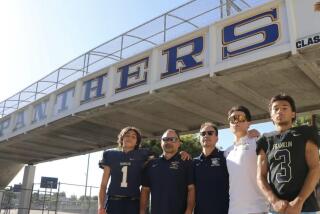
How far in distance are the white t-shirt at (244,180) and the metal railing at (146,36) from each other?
5.06 m

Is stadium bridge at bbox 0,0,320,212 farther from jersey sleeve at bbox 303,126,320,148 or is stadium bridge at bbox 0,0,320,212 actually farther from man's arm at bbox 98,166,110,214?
man's arm at bbox 98,166,110,214

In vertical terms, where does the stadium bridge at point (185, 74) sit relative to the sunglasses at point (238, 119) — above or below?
above

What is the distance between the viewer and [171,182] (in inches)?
183

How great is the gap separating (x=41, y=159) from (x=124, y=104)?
13.3 meters

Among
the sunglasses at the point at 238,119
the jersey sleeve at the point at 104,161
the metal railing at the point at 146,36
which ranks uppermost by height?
the metal railing at the point at 146,36

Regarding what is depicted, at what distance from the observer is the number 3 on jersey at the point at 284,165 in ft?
11.1

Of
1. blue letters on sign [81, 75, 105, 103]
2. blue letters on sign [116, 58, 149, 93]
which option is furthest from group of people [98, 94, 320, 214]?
blue letters on sign [81, 75, 105, 103]

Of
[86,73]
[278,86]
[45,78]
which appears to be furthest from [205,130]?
[45,78]

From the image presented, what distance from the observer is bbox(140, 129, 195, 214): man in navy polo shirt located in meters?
4.57

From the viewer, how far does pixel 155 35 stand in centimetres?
1060

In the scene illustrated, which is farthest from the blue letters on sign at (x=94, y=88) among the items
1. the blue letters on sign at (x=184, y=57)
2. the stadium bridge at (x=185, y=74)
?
the blue letters on sign at (x=184, y=57)

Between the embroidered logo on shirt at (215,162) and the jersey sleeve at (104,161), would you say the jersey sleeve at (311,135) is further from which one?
the jersey sleeve at (104,161)

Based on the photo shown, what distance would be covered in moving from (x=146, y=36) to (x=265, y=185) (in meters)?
8.07

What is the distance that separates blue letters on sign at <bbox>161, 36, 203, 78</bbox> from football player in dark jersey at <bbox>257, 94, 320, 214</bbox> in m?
5.41
